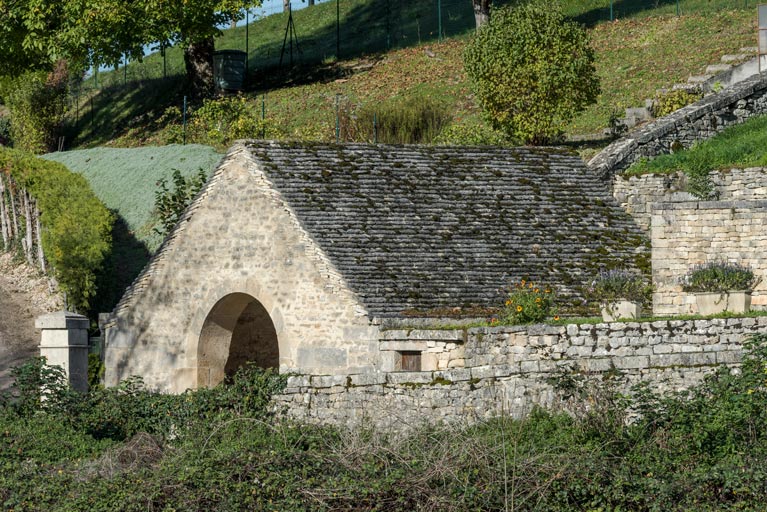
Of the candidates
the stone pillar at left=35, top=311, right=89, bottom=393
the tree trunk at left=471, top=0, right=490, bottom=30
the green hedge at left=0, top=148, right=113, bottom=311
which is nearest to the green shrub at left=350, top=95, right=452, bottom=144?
the tree trunk at left=471, top=0, right=490, bottom=30

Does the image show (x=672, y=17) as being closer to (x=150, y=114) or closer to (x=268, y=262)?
(x=150, y=114)

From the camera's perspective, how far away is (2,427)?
1767cm

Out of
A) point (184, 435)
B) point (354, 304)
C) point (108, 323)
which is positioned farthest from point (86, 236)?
point (184, 435)

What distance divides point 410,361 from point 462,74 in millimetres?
19414

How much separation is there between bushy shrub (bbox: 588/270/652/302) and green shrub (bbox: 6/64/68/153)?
79.9ft

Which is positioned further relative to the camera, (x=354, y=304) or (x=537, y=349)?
(x=354, y=304)

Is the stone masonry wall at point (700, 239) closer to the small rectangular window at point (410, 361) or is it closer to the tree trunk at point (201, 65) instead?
the small rectangular window at point (410, 361)

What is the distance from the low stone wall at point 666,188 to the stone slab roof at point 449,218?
528mm

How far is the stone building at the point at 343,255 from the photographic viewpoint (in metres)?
20.4

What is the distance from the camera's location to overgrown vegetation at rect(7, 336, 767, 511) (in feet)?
46.5

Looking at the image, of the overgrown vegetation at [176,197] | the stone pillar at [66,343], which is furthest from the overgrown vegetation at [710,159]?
the stone pillar at [66,343]

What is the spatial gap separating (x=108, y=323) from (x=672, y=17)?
21.3 metres

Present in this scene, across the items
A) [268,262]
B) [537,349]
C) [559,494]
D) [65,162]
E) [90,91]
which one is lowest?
[559,494]

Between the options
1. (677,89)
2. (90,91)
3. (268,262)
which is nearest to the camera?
(268,262)
